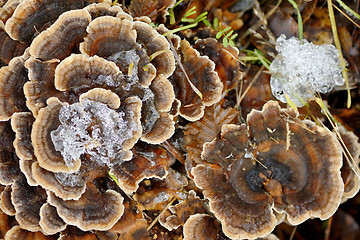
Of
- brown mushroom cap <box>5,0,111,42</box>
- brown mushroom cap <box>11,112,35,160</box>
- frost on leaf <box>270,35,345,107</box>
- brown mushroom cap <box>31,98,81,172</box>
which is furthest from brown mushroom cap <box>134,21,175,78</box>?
frost on leaf <box>270,35,345,107</box>

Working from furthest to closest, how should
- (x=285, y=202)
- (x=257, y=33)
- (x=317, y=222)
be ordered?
(x=317, y=222) < (x=257, y=33) < (x=285, y=202)

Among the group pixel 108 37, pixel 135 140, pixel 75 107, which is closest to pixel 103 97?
pixel 75 107

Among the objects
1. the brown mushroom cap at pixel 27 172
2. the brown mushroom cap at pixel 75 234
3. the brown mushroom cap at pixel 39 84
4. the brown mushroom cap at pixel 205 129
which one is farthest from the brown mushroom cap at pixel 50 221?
the brown mushroom cap at pixel 205 129

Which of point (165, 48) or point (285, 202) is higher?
point (165, 48)

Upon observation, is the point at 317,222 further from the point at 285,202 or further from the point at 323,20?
the point at 323,20

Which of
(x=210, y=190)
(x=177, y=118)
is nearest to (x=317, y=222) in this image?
(x=210, y=190)

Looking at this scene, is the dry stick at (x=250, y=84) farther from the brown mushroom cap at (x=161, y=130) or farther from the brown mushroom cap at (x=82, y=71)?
the brown mushroom cap at (x=82, y=71)
